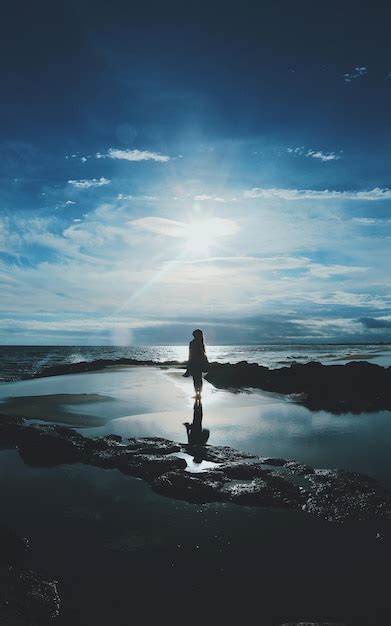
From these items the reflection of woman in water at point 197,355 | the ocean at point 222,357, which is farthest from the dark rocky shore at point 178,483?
the ocean at point 222,357

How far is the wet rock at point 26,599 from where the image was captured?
3238 mm

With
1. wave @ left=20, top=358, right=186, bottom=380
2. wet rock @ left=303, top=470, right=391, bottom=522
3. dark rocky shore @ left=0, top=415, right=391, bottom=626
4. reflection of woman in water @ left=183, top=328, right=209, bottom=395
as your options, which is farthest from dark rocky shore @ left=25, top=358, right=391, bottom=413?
wave @ left=20, top=358, right=186, bottom=380

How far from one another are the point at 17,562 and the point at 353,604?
3.21m

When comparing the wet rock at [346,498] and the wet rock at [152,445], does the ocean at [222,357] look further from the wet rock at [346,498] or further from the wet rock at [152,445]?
the wet rock at [346,498]

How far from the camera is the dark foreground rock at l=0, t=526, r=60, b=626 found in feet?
10.7

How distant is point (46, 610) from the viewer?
3.37m

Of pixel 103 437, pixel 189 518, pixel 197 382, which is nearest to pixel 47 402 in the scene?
pixel 197 382

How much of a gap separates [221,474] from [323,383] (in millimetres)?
12627

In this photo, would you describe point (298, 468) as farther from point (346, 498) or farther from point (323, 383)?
point (323, 383)

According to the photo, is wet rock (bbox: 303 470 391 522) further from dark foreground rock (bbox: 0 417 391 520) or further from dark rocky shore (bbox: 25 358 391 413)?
dark rocky shore (bbox: 25 358 391 413)

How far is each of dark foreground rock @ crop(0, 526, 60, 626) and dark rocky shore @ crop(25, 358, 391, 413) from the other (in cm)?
1078

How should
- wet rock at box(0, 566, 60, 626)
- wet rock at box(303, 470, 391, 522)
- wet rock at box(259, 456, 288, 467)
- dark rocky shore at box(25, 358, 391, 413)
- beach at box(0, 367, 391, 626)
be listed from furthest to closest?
1. dark rocky shore at box(25, 358, 391, 413)
2. wet rock at box(259, 456, 288, 467)
3. wet rock at box(303, 470, 391, 522)
4. beach at box(0, 367, 391, 626)
5. wet rock at box(0, 566, 60, 626)

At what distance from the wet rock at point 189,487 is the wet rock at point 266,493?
7.1 inches

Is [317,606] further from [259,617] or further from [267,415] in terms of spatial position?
[267,415]
